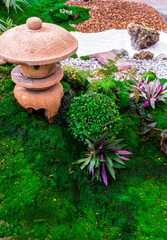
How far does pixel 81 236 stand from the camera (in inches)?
85.0

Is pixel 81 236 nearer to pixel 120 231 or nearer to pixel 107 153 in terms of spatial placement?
pixel 120 231

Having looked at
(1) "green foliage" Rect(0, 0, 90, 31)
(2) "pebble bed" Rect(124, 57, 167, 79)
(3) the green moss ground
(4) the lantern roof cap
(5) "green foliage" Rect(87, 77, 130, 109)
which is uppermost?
(4) the lantern roof cap

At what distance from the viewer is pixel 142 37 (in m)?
6.53

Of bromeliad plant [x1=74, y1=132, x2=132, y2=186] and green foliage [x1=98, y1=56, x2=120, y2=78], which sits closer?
bromeliad plant [x1=74, y1=132, x2=132, y2=186]

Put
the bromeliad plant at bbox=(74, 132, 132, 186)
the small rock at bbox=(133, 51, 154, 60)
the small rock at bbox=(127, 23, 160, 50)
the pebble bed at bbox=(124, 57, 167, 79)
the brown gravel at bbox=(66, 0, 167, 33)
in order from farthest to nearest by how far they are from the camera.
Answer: the brown gravel at bbox=(66, 0, 167, 33) → the small rock at bbox=(127, 23, 160, 50) → the small rock at bbox=(133, 51, 154, 60) → the pebble bed at bbox=(124, 57, 167, 79) → the bromeliad plant at bbox=(74, 132, 132, 186)

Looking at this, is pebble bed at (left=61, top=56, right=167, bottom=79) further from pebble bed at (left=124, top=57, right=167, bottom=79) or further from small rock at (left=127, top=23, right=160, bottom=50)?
small rock at (left=127, top=23, right=160, bottom=50)

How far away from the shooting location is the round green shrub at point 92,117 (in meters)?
2.79

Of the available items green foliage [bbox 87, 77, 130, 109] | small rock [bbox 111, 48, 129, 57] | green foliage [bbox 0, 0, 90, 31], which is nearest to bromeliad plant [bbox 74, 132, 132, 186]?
green foliage [bbox 87, 77, 130, 109]

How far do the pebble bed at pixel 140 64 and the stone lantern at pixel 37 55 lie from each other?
8.83 feet

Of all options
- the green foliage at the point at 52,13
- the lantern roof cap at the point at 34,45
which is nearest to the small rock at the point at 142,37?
the green foliage at the point at 52,13

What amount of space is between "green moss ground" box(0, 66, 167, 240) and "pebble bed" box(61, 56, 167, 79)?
2762 mm

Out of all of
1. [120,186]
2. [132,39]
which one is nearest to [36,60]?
[120,186]

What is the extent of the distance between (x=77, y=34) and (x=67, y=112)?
5.34 meters

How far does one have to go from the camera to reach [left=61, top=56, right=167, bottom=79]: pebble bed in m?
5.48
